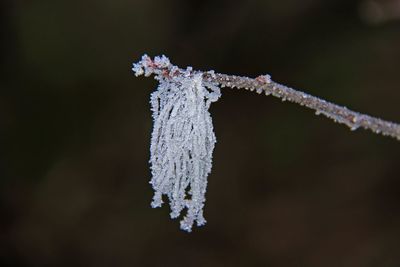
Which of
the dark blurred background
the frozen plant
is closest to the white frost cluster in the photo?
the frozen plant

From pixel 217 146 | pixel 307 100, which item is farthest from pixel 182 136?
pixel 217 146

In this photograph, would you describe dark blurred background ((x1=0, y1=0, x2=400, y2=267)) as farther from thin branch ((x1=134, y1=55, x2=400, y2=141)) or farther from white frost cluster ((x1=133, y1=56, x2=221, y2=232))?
thin branch ((x1=134, y1=55, x2=400, y2=141))

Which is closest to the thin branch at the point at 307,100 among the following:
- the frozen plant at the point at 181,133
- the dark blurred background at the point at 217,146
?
the frozen plant at the point at 181,133

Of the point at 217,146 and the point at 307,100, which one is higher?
the point at 217,146

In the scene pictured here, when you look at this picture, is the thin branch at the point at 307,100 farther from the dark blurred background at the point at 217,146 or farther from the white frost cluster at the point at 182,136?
the dark blurred background at the point at 217,146

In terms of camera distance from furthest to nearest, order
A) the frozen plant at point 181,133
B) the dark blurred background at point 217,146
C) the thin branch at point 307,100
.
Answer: the dark blurred background at point 217,146 → the frozen plant at point 181,133 → the thin branch at point 307,100

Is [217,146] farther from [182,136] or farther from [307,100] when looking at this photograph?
[307,100]
